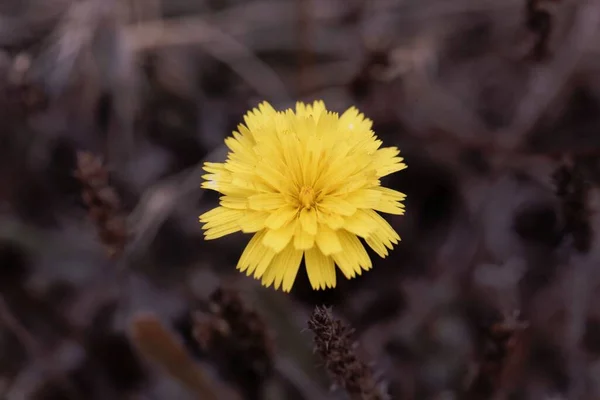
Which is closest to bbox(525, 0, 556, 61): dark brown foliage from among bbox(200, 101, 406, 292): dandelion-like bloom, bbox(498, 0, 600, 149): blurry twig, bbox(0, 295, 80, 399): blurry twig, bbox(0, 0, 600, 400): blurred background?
bbox(0, 0, 600, 400): blurred background

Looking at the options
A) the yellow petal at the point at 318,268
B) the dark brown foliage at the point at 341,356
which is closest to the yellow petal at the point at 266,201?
the yellow petal at the point at 318,268

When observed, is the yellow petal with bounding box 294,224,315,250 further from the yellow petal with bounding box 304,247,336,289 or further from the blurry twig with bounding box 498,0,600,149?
the blurry twig with bounding box 498,0,600,149

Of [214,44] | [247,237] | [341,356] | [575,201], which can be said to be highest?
[214,44]

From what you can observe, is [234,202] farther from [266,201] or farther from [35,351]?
[35,351]

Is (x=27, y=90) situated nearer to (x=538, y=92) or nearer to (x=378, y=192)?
(x=378, y=192)

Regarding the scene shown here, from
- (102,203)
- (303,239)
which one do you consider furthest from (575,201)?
(102,203)

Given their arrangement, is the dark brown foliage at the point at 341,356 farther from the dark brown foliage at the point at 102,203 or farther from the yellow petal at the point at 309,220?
the dark brown foliage at the point at 102,203

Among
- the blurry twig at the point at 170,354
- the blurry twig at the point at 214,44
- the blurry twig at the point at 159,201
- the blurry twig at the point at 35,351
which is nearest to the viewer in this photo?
the blurry twig at the point at 170,354
